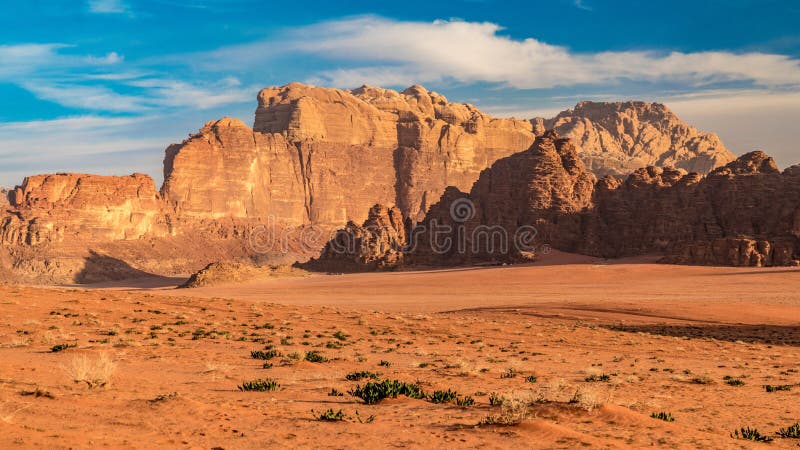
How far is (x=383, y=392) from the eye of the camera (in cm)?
1387

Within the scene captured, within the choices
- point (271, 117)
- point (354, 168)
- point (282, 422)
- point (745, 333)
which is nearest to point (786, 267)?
point (745, 333)

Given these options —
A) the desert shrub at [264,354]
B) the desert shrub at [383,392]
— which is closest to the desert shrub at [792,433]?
the desert shrub at [383,392]

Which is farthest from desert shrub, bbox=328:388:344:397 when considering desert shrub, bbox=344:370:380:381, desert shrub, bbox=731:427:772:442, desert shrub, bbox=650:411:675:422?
desert shrub, bbox=731:427:772:442

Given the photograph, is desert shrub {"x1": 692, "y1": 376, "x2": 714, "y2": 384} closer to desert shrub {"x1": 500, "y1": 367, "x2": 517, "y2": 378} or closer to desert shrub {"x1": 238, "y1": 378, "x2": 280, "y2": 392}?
desert shrub {"x1": 500, "y1": 367, "x2": 517, "y2": 378}

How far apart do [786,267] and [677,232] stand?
21324 millimetres

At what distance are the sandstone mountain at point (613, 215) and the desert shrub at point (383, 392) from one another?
7693 centimetres

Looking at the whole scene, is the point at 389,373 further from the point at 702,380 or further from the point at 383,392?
the point at 702,380

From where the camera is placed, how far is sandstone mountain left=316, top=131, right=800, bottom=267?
86.2m

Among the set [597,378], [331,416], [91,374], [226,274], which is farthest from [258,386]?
[226,274]

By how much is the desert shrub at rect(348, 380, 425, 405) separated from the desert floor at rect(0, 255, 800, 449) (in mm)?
266

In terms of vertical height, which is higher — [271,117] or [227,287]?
[271,117]

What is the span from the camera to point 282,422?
11.5m

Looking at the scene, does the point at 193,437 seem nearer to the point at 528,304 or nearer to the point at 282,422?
the point at 282,422

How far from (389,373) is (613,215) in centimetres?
9244
